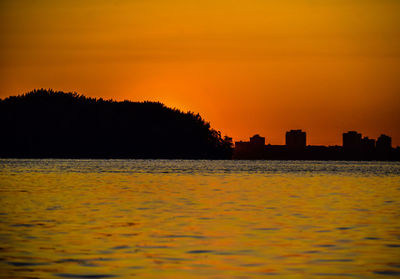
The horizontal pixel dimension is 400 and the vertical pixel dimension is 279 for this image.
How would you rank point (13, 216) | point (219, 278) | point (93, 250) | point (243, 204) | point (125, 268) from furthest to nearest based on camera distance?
point (243, 204)
point (13, 216)
point (93, 250)
point (125, 268)
point (219, 278)

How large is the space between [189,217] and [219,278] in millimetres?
17811

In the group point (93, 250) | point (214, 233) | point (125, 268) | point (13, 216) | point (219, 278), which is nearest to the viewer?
point (219, 278)

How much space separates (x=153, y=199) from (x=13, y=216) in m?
16.2

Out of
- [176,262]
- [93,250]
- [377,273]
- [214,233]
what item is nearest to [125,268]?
[176,262]

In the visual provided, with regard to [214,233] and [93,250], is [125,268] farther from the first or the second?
[214,233]

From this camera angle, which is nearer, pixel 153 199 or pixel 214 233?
pixel 214 233

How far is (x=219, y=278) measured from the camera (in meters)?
21.3

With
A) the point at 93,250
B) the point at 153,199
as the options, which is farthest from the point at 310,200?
the point at 93,250

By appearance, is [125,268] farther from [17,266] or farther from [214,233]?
[214,233]

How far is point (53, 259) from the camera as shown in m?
24.2

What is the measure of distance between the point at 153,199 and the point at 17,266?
30.7m

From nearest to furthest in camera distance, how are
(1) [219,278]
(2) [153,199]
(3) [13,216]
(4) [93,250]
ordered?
(1) [219,278], (4) [93,250], (3) [13,216], (2) [153,199]

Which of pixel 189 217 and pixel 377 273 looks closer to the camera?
pixel 377 273

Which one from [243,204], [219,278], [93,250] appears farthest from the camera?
[243,204]
